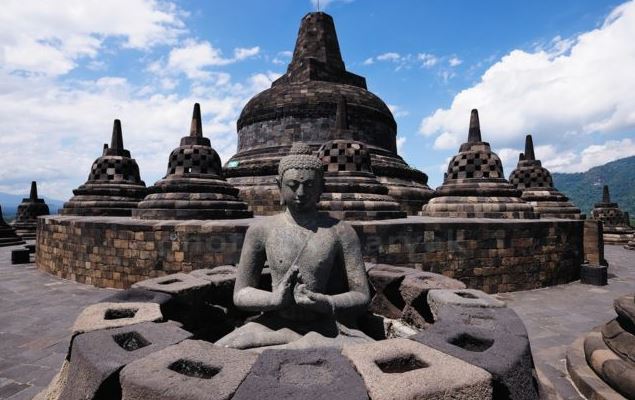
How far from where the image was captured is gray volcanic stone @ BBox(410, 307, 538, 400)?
1.79m

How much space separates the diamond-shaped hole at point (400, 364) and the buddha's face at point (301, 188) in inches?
50.0

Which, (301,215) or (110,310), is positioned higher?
(301,215)

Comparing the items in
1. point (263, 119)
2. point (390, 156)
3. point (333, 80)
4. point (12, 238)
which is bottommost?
point (12, 238)

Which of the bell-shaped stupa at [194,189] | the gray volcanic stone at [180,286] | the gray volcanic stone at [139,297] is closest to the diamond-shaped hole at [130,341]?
the gray volcanic stone at [139,297]

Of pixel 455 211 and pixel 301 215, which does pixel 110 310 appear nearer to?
pixel 301 215

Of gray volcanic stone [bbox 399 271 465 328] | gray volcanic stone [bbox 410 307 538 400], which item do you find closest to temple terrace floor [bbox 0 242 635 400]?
gray volcanic stone [bbox 410 307 538 400]

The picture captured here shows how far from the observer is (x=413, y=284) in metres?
3.47

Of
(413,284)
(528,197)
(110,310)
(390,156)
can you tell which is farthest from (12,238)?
(528,197)

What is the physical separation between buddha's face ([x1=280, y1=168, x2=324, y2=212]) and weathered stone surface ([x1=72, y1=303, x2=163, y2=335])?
1.25m

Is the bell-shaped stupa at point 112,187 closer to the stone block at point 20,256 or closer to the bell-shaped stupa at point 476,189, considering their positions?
the stone block at point 20,256

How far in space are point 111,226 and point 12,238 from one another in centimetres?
1336

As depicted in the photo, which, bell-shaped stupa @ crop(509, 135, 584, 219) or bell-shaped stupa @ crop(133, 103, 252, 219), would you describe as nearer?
bell-shaped stupa @ crop(133, 103, 252, 219)

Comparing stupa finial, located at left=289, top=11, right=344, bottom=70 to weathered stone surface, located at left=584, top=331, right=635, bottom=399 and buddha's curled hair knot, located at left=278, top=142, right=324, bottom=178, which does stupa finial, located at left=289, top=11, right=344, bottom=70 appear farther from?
weathered stone surface, located at left=584, top=331, right=635, bottom=399

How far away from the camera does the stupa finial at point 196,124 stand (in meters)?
10.3
